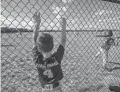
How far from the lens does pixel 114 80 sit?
4484mm

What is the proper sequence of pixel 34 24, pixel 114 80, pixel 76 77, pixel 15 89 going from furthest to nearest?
1. pixel 76 77
2. pixel 15 89
3. pixel 114 80
4. pixel 34 24

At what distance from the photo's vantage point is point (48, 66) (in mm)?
2445

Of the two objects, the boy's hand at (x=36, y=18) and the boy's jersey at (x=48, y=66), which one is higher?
→ the boy's hand at (x=36, y=18)

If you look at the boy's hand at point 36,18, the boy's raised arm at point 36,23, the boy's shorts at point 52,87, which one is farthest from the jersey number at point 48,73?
the boy's hand at point 36,18

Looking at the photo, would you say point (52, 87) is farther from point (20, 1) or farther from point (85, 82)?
point (85, 82)

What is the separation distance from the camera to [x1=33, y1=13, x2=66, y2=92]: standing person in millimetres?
2314

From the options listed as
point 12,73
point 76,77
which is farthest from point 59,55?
point 12,73

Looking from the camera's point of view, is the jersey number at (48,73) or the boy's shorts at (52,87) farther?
the boy's shorts at (52,87)

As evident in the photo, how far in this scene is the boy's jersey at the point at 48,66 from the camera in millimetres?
2447

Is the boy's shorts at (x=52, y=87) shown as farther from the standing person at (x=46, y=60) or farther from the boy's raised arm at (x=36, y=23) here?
the boy's raised arm at (x=36, y=23)

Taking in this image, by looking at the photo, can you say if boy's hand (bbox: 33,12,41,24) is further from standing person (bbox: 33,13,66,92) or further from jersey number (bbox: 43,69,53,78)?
jersey number (bbox: 43,69,53,78)

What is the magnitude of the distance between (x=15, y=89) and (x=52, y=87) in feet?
8.67

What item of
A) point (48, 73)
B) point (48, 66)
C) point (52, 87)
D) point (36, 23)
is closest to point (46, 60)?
point (48, 66)

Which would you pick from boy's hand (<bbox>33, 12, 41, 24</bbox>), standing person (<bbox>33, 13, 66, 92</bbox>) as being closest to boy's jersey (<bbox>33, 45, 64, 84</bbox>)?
standing person (<bbox>33, 13, 66, 92</bbox>)
